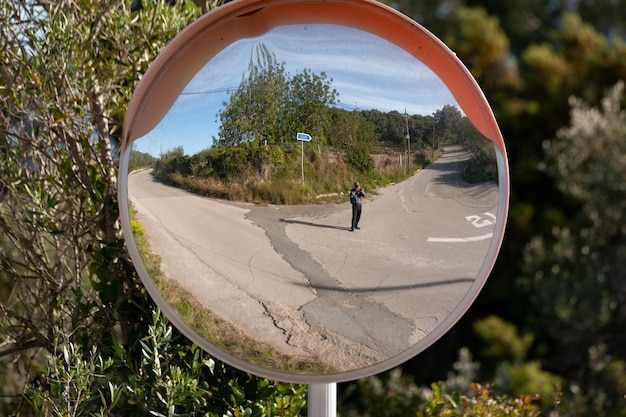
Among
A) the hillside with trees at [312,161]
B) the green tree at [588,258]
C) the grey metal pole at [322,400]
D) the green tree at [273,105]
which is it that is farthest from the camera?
the green tree at [588,258]

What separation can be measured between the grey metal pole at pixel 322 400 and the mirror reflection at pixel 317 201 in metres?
0.09

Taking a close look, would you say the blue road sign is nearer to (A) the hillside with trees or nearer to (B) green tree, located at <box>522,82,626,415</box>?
(A) the hillside with trees

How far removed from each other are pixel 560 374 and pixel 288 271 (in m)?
3.74

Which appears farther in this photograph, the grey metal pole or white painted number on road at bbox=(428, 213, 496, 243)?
the grey metal pole

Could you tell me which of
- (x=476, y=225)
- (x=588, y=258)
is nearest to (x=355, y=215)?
(x=476, y=225)

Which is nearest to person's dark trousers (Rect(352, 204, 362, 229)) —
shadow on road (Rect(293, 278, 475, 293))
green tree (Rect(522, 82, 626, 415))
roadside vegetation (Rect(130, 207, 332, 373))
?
shadow on road (Rect(293, 278, 475, 293))

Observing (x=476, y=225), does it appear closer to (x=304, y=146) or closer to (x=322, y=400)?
(x=304, y=146)

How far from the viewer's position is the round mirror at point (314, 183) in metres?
1.41

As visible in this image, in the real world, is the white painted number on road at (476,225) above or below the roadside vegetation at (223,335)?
above

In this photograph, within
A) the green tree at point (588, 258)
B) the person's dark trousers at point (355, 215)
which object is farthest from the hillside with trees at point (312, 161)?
the person's dark trousers at point (355, 215)

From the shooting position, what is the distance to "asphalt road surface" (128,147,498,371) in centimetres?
142

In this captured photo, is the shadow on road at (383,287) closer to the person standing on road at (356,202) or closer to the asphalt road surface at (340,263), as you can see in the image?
the asphalt road surface at (340,263)

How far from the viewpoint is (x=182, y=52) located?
1.43 metres

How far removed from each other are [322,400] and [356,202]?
1.42 ft
